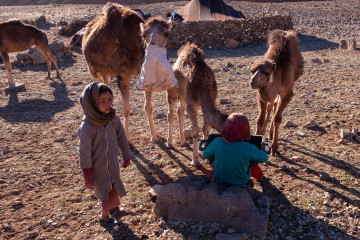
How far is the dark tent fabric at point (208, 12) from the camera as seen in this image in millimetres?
19891

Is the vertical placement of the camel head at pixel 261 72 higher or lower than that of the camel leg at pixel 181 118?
higher

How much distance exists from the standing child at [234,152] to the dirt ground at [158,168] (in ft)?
2.15

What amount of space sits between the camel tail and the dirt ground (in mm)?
1079

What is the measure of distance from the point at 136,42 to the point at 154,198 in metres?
3.17

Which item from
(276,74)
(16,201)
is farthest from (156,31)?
(16,201)

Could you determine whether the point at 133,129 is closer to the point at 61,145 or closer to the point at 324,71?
the point at 61,145

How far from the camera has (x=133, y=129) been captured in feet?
25.6

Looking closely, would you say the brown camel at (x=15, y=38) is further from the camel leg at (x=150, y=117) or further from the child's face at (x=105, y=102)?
the child's face at (x=105, y=102)

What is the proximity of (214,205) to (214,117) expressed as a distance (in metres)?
1.42

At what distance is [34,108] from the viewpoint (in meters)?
9.49

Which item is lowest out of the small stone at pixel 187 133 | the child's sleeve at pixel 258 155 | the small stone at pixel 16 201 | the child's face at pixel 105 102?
the small stone at pixel 16 201

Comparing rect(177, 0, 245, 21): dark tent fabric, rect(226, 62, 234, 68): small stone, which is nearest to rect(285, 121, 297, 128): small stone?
rect(226, 62, 234, 68): small stone

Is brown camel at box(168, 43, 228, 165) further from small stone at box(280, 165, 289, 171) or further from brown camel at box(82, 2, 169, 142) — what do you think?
small stone at box(280, 165, 289, 171)

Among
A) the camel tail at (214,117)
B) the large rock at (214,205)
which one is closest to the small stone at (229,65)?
the camel tail at (214,117)
